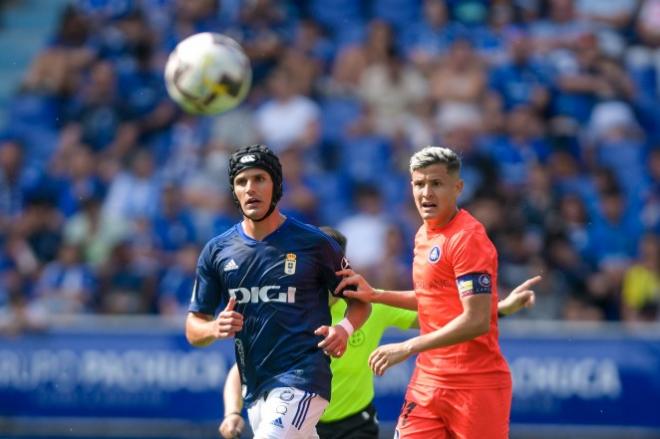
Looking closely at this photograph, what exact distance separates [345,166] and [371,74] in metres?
1.43

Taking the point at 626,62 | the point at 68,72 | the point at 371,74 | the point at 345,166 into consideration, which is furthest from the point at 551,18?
the point at 68,72

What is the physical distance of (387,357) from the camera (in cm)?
633

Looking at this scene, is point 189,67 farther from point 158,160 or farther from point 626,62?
point 626,62

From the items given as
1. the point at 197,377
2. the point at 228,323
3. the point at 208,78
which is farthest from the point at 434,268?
the point at 197,377

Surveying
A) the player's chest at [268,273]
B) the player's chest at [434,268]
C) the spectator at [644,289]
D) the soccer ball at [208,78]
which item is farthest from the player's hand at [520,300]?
the spectator at [644,289]

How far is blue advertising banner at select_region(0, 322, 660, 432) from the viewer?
40.8 ft

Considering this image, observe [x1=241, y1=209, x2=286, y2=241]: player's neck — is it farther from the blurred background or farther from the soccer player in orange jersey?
the blurred background

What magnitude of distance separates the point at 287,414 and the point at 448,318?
1.01 m

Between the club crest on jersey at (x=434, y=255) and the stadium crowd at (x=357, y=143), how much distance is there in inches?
256

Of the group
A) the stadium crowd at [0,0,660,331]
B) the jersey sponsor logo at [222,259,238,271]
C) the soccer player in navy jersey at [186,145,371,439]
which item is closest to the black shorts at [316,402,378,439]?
the soccer player in navy jersey at [186,145,371,439]

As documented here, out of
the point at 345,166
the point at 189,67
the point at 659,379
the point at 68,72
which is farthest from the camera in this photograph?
the point at 68,72

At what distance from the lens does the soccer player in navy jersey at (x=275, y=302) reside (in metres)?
6.59

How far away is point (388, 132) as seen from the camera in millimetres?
15578

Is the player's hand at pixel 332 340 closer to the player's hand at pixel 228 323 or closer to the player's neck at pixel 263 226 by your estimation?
the player's hand at pixel 228 323
